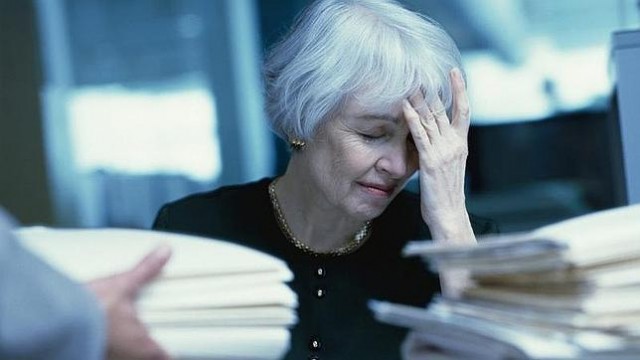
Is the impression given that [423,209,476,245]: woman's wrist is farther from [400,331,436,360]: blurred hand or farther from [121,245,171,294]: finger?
[121,245,171,294]: finger

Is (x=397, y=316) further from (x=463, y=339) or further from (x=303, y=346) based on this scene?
(x=303, y=346)

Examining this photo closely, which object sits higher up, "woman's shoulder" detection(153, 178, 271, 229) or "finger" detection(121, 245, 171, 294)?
"finger" detection(121, 245, 171, 294)

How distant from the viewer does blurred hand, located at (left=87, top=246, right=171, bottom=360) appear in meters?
0.93

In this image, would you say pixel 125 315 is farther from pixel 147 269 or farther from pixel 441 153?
pixel 441 153

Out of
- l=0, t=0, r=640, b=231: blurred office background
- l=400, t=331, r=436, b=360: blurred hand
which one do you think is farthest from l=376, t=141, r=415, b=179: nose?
l=0, t=0, r=640, b=231: blurred office background

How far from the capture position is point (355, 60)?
185cm

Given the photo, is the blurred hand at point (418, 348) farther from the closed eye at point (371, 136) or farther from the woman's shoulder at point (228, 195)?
the woman's shoulder at point (228, 195)

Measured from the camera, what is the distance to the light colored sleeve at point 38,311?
2.62 feet

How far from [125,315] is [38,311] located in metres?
0.14

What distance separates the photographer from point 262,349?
3.28 feet

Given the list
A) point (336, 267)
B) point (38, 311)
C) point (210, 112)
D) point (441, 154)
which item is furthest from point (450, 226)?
point (210, 112)

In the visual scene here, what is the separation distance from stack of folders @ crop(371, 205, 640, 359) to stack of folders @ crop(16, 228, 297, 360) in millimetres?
101

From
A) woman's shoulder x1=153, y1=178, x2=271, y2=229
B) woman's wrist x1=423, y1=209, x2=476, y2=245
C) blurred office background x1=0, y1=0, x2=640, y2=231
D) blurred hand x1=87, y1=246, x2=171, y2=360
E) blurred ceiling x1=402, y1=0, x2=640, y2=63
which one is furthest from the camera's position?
blurred ceiling x1=402, y1=0, x2=640, y2=63

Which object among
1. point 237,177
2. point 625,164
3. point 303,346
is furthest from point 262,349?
point 237,177
